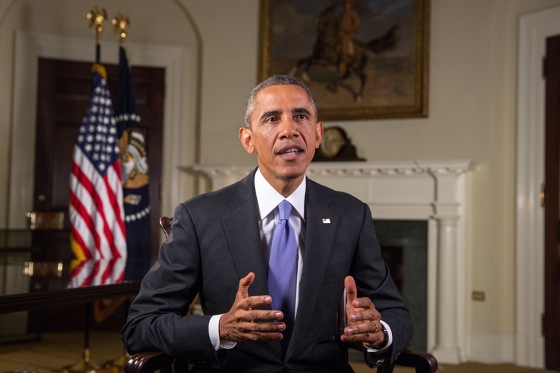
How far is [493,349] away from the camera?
483 centimetres

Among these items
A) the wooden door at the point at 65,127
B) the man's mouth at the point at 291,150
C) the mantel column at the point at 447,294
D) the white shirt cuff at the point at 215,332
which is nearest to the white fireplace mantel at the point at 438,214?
the mantel column at the point at 447,294

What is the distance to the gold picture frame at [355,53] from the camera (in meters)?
5.24

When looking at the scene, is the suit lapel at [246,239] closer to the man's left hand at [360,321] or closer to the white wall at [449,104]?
the man's left hand at [360,321]

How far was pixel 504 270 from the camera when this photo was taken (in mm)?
4898

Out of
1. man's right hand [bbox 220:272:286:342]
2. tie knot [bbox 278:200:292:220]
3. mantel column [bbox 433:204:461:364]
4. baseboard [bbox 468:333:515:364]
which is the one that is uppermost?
tie knot [bbox 278:200:292:220]

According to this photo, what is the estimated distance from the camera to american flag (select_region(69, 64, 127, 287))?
4.68 metres

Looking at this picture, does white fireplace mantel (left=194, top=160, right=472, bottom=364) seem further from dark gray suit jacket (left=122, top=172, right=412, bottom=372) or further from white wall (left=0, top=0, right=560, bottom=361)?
dark gray suit jacket (left=122, top=172, right=412, bottom=372)

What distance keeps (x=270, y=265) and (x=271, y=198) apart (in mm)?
202

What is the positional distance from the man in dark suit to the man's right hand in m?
0.10

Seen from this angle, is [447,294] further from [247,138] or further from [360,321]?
[360,321]

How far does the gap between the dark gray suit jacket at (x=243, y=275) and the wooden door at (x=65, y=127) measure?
4.01 m

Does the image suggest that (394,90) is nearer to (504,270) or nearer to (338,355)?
(504,270)

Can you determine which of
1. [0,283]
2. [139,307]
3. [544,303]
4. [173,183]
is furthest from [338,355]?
[173,183]

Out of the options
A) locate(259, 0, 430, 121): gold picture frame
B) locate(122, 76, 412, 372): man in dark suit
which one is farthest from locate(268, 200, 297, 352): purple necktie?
locate(259, 0, 430, 121): gold picture frame
